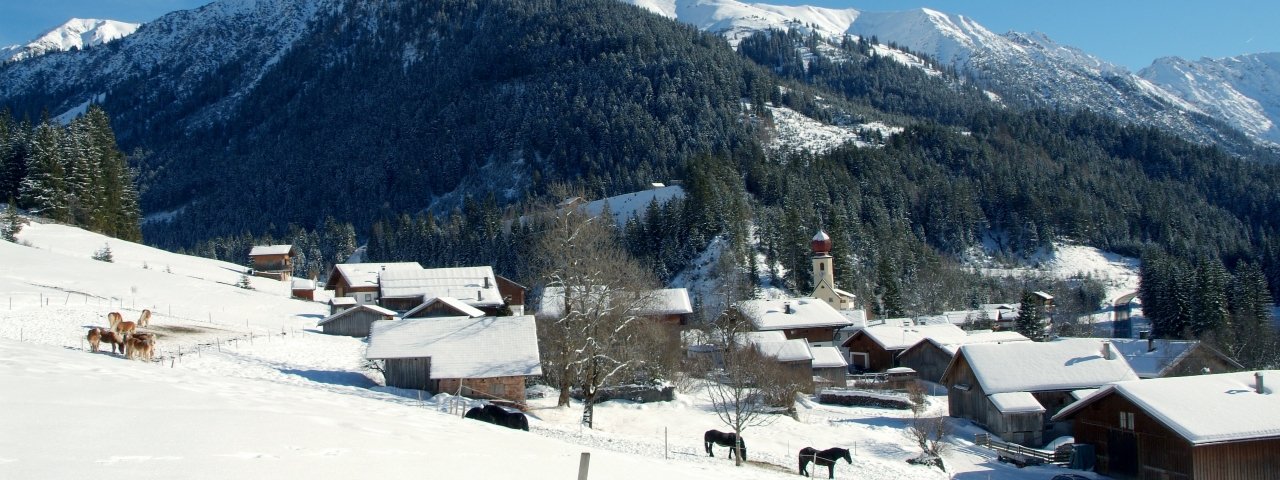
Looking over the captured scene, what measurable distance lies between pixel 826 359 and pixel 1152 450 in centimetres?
2753

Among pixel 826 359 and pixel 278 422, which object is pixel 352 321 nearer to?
pixel 826 359

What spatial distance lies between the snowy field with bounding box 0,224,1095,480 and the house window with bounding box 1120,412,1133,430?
3.43m

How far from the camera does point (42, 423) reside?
36.1ft

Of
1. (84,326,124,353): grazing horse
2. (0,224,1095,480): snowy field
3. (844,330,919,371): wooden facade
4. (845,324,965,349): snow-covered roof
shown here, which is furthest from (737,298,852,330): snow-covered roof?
(84,326,124,353): grazing horse

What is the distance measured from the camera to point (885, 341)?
65.4 m

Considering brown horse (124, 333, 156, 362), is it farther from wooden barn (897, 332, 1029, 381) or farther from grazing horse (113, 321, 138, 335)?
wooden barn (897, 332, 1029, 381)

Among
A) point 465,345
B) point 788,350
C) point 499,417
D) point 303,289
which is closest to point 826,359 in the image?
point 788,350

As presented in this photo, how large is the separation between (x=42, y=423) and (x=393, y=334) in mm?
25963

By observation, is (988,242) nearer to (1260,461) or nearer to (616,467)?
(1260,461)

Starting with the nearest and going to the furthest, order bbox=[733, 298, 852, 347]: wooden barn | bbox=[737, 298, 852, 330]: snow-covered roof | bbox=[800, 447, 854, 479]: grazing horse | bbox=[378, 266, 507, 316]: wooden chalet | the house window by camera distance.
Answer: bbox=[800, 447, 854, 479]: grazing horse → the house window → bbox=[378, 266, 507, 316]: wooden chalet → bbox=[737, 298, 852, 330]: snow-covered roof → bbox=[733, 298, 852, 347]: wooden barn

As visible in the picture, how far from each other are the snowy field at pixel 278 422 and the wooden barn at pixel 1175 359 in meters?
14.8

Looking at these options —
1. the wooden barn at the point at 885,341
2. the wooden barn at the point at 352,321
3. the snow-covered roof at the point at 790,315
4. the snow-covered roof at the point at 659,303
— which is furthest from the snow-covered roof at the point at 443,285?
the wooden barn at the point at 885,341

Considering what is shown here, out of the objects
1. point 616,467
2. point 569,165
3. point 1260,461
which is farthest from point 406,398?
point 569,165

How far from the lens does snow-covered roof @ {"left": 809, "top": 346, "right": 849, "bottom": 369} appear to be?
57.2m
